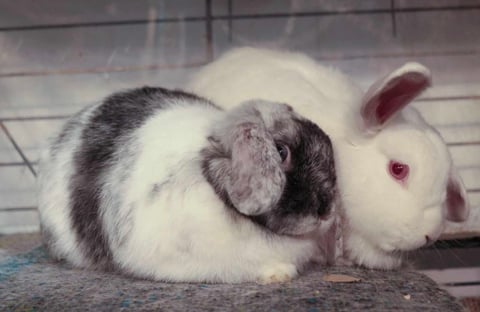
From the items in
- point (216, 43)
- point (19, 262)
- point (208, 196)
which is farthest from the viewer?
point (216, 43)

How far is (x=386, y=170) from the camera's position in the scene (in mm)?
1282

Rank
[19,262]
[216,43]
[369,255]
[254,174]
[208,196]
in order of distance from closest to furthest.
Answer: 1. [254,174]
2. [208,196]
3. [369,255]
4. [19,262]
5. [216,43]

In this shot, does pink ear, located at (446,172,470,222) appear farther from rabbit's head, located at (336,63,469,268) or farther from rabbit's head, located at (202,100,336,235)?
rabbit's head, located at (202,100,336,235)

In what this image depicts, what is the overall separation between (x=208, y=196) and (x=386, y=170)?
0.40 metres

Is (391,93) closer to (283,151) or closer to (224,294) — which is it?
(283,151)

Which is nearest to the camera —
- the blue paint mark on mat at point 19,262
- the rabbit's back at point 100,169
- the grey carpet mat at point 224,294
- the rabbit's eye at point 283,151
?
the grey carpet mat at point 224,294

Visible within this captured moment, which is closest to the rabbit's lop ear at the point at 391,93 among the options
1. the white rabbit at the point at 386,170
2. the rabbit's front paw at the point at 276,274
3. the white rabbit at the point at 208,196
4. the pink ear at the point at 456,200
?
the white rabbit at the point at 386,170

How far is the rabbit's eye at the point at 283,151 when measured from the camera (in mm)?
1183

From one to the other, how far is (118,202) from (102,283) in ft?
0.58

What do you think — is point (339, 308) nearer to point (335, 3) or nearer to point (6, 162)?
point (335, 3)

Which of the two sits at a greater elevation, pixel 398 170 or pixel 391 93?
pixel 391 93

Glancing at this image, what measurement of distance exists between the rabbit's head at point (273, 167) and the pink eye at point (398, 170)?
15 centimetres

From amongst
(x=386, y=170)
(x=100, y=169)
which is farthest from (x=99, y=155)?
(x=386, y=170)

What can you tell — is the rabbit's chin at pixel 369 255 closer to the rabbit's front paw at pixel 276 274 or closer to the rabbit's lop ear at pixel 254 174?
the rabbit's front paw at pixel 276 274
